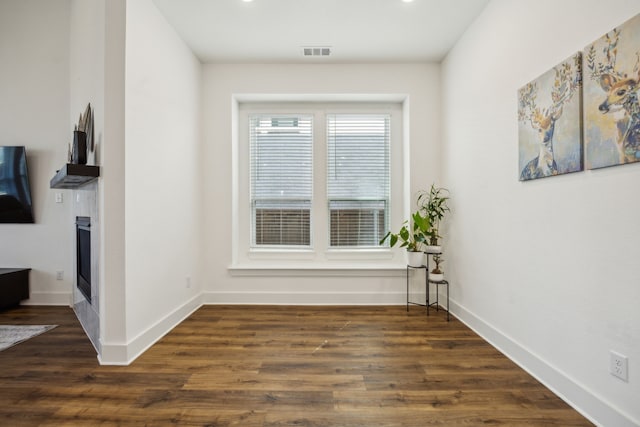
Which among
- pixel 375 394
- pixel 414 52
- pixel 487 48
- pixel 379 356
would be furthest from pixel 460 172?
pixel 375 394

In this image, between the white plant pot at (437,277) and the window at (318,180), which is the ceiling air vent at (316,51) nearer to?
the window at (318,180)

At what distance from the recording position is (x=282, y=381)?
207 cm

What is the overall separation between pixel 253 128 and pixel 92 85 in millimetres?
1852

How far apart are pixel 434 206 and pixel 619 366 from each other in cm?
214

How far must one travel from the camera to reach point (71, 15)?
3.64m

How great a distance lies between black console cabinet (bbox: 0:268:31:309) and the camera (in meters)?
3.47

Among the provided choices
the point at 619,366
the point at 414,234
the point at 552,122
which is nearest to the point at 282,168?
the point at 414,234

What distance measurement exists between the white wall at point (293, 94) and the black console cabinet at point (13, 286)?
6.92 feet

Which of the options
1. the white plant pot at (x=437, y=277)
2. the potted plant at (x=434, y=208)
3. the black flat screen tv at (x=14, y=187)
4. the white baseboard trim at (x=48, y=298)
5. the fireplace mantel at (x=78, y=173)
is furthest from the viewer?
the white baseboard trim at (x=48, y=298)

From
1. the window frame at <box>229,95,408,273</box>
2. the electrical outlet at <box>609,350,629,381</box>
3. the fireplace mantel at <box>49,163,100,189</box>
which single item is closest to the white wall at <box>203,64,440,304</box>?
the window frame at <box>229,95,408,273</box>

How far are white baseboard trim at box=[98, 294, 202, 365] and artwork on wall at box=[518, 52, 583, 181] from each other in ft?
10.3

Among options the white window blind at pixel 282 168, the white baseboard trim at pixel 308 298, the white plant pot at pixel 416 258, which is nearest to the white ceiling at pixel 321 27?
the white window blind at pixel 282 168

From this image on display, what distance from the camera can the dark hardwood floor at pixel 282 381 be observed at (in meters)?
1.72

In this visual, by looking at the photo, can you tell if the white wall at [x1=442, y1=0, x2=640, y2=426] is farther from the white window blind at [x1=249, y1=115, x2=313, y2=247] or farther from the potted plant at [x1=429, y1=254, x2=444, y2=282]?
the white window blind at [x1=249, y1=115, x2=313, y2=247]
